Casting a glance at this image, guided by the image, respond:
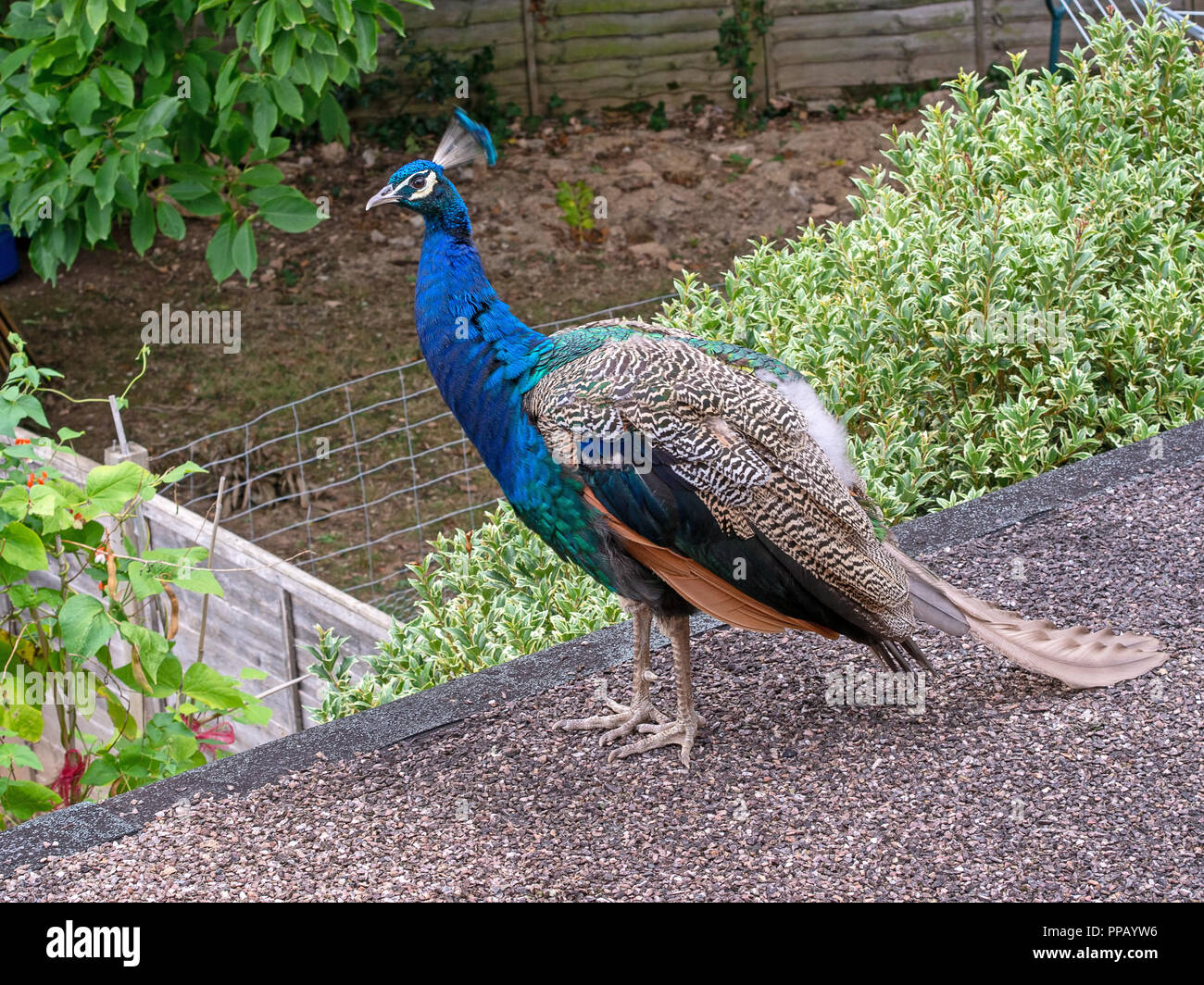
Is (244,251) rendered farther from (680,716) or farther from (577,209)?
(577,209)

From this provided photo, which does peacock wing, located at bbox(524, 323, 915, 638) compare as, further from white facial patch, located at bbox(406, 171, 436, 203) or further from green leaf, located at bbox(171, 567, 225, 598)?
green leaf, located at bbox(171, 567, 225, 598)

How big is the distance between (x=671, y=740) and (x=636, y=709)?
0.12 metres

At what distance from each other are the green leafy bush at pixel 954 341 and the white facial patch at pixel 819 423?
3.09ft

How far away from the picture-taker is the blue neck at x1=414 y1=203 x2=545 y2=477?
335 cm

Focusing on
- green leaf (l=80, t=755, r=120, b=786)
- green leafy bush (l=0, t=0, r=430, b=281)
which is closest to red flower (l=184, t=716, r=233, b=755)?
green leaf (l=80, t=755, r=120, b=786)

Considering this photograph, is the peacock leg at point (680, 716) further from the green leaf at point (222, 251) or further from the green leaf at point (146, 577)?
the green leaf at point (222, 251)

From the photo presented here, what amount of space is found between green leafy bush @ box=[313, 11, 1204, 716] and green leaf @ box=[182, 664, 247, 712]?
385 mm

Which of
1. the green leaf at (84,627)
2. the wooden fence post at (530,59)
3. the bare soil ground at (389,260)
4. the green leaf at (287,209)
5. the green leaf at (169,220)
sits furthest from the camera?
the wooden fence post at (530,59)

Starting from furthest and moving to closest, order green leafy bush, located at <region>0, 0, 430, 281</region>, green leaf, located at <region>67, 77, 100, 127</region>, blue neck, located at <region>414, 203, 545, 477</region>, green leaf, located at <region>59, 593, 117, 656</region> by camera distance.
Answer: green leaf, located at <region>67, 77, 100, 127</region> < green leafy bush, located at <region>0, 0, 430, 281</region> < green leaf, located at <region>59, 593, 117, 656</region> < blue neck, located at <region>414, 203, 545, 477</region>

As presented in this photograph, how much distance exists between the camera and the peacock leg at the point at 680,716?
3412 mm

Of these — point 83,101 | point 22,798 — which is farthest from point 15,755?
point 83,101

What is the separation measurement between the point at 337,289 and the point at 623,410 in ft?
21.6

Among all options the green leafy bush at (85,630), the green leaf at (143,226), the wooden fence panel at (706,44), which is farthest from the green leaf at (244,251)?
the wooden fence panel at (706,44)

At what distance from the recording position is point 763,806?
→ 10.7 ft
